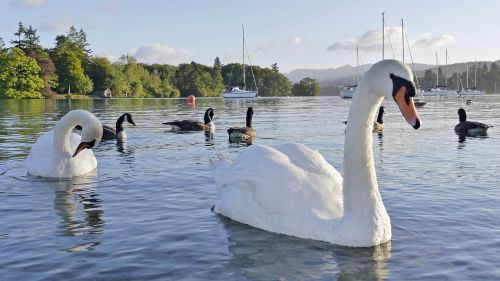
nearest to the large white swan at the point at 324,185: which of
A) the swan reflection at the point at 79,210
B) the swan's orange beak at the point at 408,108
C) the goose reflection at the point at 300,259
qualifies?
the swan's orange beak at the point at 408,108

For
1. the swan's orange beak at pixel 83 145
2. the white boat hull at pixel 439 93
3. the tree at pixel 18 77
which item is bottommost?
the swan's orange beak at pixel 83 145

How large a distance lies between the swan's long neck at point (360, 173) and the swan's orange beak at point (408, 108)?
0.78 meters

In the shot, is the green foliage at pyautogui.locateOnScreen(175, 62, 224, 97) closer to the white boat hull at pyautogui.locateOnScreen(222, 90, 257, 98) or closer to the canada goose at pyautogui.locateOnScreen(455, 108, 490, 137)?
the white boat hull at pyautogui.locateOnScreen(222, 90, 257, 98)

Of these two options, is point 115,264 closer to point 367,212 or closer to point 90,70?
point 367,212

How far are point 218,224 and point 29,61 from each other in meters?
100

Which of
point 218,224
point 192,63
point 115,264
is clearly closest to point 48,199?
point 218,224

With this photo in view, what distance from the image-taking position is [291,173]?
6.71 meters

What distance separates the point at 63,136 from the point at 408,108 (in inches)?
307

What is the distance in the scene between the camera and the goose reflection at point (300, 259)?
5305 mm

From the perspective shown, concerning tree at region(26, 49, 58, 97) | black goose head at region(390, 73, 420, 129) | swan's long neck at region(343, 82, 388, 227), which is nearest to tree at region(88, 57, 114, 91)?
tree at region(26, 49, 58, 97)

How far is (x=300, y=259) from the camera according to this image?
A: 5691 mm

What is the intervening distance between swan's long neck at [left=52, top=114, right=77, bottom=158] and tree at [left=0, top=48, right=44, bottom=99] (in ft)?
291

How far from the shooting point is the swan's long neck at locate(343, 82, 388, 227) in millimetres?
5691

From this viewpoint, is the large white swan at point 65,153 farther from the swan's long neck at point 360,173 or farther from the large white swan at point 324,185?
the swan's long neck at point 360,173
